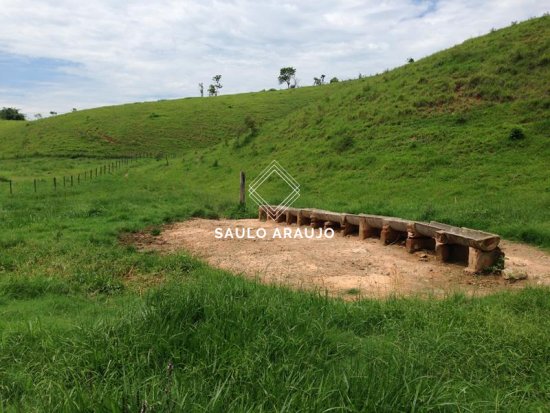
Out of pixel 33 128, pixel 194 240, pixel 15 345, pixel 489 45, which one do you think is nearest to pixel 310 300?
pixel 15 345

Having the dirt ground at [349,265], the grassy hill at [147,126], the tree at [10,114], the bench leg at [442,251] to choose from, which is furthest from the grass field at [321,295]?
the tree at [10,114]

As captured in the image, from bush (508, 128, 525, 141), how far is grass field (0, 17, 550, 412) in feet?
0.47

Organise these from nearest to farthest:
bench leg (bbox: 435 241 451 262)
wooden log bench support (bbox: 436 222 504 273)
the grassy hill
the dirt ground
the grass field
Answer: the grass field → the dirt ground → wooden log bench support (bbox: 436 222 504 273) → bench leg (bbox: 435 241 451 262) → the grassy hill

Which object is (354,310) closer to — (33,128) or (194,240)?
(194,240)

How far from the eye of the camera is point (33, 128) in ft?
177

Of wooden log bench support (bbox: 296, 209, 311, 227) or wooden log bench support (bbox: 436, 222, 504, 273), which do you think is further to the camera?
wooden log bench support (bbox: 296, 209, 311, 227)

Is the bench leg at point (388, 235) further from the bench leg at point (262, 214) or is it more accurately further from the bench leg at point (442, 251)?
the bench leg at point (262, 214)

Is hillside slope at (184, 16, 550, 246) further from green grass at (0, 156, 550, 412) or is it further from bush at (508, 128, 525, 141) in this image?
green grass at (0, 156, 550, 412)

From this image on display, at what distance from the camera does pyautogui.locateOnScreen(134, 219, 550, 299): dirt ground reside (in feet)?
22.0

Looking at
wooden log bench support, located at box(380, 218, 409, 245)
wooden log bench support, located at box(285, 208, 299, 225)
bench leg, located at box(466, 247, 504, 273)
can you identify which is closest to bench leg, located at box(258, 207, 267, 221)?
wooden log bench support, located at box(285, 208, 299, 225)

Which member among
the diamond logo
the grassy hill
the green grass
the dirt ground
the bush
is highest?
the grassy hill

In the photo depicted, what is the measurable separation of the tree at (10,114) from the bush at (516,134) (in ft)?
270

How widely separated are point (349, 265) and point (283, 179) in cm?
1125

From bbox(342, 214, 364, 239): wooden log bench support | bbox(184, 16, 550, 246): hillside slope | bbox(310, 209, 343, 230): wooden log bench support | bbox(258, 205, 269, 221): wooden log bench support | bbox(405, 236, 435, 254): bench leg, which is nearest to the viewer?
bbox(405, 236, 435, 254): bench leg
